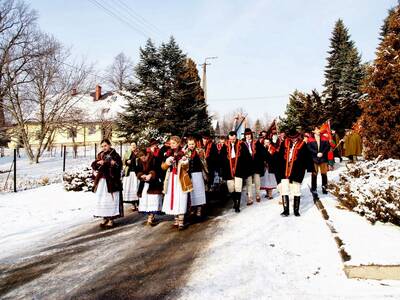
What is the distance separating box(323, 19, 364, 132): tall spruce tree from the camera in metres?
25.9

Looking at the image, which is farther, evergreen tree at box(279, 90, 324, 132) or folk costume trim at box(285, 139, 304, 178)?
evergreen tree at box(279, 90, 324, 132)

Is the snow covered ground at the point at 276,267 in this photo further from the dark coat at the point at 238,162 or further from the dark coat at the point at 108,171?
the dark coat at the point at 108,171

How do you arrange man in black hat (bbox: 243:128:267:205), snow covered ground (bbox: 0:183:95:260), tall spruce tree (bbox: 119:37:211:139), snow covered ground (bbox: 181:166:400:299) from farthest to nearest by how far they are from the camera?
tall spruce tree (bbox: 119:37:211:139) → man in black hat (bbox: 243:128:267:205) → snow covered ground (bbox: 0:183:95:260) → snow covered ground (bbox: 181:166:400:299)

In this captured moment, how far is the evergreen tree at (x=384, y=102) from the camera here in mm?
13195

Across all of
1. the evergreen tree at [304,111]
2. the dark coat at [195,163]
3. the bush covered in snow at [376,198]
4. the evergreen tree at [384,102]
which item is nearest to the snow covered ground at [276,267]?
the bush covered in snow at [376,198]

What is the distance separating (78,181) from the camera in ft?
45.2

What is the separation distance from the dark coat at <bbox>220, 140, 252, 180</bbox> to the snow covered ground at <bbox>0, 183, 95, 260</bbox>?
377 centimetres

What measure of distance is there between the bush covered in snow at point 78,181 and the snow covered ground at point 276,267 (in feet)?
25.3

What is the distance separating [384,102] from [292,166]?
768cm

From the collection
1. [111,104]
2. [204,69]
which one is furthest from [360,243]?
[111,104]

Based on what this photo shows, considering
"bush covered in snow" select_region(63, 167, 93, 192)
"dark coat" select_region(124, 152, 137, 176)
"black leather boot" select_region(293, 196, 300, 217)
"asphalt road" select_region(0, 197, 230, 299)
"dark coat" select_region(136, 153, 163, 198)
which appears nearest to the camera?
"asphalt road" select_region(0, 197, 230, 299)

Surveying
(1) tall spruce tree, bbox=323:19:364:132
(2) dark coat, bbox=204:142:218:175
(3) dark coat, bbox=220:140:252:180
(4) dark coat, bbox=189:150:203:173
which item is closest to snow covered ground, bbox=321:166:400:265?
(3) dark coat, bbox=220:140:252:180

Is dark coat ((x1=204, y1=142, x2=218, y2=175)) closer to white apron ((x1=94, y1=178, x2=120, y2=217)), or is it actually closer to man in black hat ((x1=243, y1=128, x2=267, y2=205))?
man in black hat ((x1=243, y1=128, x2=267, y2=205))

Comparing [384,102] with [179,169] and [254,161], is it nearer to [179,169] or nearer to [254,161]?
[254,161]
